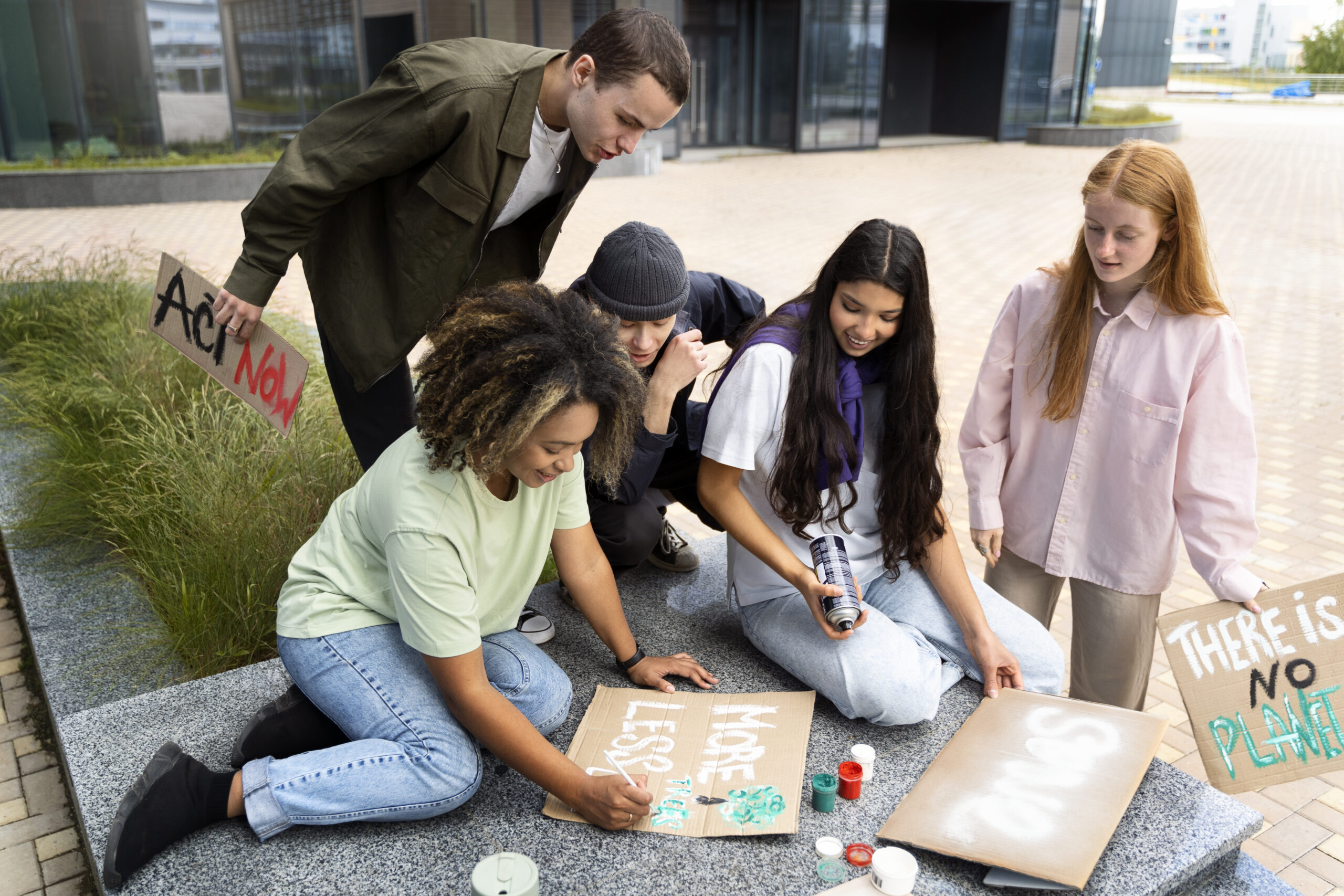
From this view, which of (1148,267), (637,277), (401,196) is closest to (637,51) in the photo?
(637,277)

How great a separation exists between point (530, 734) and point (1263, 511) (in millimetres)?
3900

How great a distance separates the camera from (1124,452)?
245 cm

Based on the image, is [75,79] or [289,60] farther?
[289,60]

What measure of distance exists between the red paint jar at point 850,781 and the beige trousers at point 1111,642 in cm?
82

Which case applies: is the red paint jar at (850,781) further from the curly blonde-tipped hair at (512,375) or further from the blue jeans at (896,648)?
the curly blonde-tipped hair at (512,375)

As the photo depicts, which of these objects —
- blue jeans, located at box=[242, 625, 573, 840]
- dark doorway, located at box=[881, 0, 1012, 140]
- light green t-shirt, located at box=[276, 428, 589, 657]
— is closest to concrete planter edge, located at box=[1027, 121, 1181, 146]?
dark doorway, located at box=[881, 0, 1012, 140]

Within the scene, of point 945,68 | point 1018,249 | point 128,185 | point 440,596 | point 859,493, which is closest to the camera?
point 440,596

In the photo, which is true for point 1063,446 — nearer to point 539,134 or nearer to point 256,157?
point 539,134

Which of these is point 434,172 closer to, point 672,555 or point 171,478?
point 672,555

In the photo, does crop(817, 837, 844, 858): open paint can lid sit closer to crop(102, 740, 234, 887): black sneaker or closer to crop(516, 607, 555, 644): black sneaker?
crop(516, 607, 555, 644): black sneaker

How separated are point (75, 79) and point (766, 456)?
13828 millimetres

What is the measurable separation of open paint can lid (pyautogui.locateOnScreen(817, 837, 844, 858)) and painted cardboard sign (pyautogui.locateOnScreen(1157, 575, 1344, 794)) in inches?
34.8

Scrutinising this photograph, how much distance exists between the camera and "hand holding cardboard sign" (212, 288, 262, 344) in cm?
254

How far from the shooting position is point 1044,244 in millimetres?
10469
